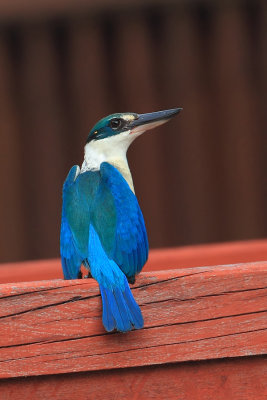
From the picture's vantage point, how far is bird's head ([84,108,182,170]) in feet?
7.38

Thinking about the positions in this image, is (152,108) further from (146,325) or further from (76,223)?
(146,325)

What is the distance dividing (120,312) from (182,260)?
4.33ft

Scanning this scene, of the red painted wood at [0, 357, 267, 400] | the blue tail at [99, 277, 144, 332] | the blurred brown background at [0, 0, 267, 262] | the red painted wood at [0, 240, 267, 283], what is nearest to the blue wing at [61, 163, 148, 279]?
the blue tail at [99, 277, 144, 332]

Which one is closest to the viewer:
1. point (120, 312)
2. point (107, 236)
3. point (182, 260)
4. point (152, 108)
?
point (120, 312)

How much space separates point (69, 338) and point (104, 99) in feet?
9.78

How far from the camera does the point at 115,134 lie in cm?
230

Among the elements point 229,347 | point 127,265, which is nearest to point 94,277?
point 127,265

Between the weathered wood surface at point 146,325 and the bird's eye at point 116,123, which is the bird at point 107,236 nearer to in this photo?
the weathered wood surface at point 146,325

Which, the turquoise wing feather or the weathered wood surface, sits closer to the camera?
the weathered wood surface

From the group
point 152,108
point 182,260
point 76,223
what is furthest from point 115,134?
point 152,108

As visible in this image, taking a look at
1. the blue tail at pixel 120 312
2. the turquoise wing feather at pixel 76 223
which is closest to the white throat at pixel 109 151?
the turquoise wing feather at pixel 76 223

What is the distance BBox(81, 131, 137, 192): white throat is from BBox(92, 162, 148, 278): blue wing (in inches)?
9.8

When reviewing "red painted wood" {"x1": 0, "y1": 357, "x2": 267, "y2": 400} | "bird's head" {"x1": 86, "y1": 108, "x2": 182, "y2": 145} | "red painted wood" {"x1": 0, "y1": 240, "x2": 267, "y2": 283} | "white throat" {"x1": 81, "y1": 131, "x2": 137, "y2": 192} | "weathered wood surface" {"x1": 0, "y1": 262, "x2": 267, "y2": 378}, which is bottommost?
"red painted wood" {"x1": 0, "y1": 240, "x2": 267, "y2": 283}

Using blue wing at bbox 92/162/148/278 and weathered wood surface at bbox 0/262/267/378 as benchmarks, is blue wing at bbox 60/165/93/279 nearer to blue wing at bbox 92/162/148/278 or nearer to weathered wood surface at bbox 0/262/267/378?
blue wing at bbox 92/162/148/278
